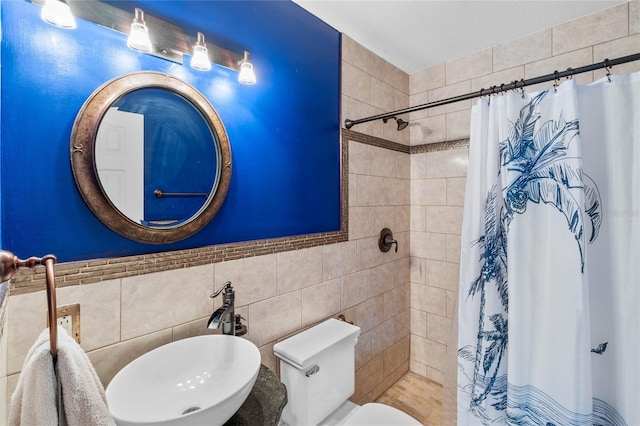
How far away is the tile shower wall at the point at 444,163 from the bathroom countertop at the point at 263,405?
57.9 inches

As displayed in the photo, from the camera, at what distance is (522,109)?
1285 millimetres

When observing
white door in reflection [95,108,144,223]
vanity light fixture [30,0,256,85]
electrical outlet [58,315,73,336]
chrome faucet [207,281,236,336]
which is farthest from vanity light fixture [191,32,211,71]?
electrical outlet [58,315,73,336]

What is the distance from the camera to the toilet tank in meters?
1.39

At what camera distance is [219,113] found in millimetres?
1320

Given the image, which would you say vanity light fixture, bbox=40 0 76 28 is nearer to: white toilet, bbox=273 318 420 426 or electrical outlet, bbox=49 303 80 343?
electrical outlet, bbox=49 303 80 343

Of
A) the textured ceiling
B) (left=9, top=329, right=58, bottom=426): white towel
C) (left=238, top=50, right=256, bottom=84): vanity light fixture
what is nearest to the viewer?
(left=9, top=329, right=58, bottom=426): white towel

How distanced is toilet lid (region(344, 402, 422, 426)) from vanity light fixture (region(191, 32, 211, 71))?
6.01 feet

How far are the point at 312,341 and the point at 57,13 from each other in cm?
167

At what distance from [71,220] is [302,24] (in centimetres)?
156

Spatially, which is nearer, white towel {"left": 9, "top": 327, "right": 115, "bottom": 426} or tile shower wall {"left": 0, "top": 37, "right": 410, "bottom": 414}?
white towel {"left": 9, "top": 327, "right": 115, "bottom": 426}

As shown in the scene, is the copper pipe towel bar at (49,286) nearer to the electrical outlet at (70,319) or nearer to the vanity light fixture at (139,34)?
the electrical outlet at (70,319)

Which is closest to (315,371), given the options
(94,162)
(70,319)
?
(70,319)

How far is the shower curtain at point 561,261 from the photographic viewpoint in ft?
3.58

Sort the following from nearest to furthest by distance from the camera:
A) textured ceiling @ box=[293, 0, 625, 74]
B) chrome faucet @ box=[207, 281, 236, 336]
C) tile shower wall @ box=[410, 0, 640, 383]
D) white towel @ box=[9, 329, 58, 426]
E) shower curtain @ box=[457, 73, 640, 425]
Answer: white towel @ box=[9, 329, 58, 426], shower curtain @ box=[457, 73, 640, 425], chrome faucet @ box=[207, 281, 236, 336], textured ceiling @ box=[293, 0, 625, 74], tile shower wall @ box=[410, 0, 640, 383]
